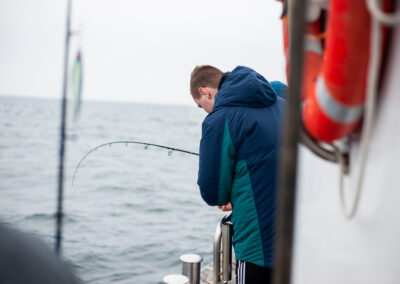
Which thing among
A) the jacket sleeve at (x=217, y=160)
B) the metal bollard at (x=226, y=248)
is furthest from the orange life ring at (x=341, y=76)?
the metal bollard at (x=226, y=248)

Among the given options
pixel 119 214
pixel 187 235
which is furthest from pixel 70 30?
pixel 119 214

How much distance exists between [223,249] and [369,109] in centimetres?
205

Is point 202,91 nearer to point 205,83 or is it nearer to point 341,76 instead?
point 205,83

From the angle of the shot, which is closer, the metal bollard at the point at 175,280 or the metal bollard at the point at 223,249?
the metal bollard at the point at 175,280

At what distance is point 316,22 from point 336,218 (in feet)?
1.69

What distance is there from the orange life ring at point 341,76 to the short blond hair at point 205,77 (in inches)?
58.1

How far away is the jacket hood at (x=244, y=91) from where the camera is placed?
2.06 m

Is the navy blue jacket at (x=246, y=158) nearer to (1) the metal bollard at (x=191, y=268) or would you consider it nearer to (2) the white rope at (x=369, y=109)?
(1) the metal bollard at (x=191, y=268)

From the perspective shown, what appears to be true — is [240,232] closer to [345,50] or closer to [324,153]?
[324,153]

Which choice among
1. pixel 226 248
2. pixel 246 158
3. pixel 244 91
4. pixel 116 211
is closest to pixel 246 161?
pixel 246 158

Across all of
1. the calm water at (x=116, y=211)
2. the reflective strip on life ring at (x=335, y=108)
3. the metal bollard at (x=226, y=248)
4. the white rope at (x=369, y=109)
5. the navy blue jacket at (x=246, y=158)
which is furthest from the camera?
the calm water at (x=116, y=211)

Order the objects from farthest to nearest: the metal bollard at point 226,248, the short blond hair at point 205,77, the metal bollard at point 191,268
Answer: the metal bollard at point 191,268 < the metal bollard at point 226,248 < the short blond hair at point 205,77

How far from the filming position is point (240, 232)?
210 cm

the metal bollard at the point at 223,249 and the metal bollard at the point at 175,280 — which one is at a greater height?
the metal bollard at the point at 223,249
